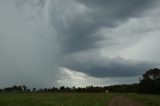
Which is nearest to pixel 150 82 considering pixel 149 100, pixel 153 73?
pixel 153 73

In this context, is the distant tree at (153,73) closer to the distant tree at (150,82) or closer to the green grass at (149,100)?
the distant tree at (150,82)

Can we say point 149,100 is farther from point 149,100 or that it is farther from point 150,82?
point 150,82

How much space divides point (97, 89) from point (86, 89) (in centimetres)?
714

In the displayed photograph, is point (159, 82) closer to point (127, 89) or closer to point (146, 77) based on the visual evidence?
point (146, 77)

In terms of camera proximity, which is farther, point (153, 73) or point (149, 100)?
point (153, 73)

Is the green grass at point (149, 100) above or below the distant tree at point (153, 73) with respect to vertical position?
below

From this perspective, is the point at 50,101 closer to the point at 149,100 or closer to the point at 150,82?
the point at 149,100

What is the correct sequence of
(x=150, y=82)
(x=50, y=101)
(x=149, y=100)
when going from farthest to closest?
1. (x=150, y=82)
2. (x=149, y=100)
3. (x=50, y=101)

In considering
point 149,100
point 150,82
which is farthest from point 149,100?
point 150,82

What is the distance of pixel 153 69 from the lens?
152 m

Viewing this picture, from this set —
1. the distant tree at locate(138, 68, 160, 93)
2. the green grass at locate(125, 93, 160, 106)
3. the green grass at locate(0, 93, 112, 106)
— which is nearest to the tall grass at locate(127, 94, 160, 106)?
the green grass at locate(125, 93, 160, 106)

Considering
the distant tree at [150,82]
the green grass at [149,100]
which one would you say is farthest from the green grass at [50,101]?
the distant tree at [150,82]

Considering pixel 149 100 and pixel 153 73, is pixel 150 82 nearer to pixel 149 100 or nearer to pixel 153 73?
pixel 153 73

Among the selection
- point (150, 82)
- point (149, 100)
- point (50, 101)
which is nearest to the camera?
point (50, 101)
